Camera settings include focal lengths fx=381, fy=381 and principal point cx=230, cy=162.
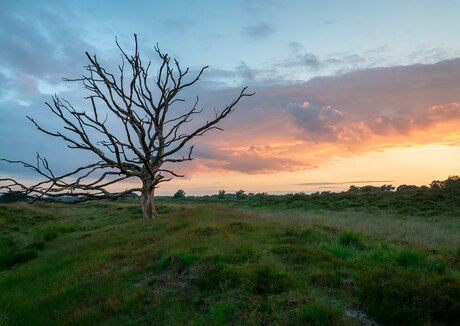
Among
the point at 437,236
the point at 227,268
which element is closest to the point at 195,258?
the point at 227,268

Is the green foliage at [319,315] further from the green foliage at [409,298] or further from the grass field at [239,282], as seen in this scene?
the green foliage at [409,298]

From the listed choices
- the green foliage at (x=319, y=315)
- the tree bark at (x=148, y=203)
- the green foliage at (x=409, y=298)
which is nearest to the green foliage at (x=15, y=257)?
the tree bark at (x=148, y=203)

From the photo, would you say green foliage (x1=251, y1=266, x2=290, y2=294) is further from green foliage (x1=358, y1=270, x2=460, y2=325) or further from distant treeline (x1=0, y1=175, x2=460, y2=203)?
distant treeline (x1=0, y1=175, x2=460, y2=203)

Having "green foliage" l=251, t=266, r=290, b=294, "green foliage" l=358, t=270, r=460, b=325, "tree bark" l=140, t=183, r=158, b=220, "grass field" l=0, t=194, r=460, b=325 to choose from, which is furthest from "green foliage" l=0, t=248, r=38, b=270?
"green foliage" l=358, t=270, r=460, b=325

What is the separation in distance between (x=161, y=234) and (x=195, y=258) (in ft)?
16.1

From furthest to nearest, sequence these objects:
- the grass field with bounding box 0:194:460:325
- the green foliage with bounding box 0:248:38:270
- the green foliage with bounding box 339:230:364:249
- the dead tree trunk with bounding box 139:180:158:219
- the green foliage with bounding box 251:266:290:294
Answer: the dead tree trunk with bounding box 139:180:158:219 < the green foliage with bounding box 0:248:38:270 < the green foliage with bounding box 339:230:364:249 < the green foliage with bounding box 251:266:290:294 < the grass field with bounding box 0:194:460:325

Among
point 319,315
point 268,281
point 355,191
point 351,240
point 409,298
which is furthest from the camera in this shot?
point 355,191

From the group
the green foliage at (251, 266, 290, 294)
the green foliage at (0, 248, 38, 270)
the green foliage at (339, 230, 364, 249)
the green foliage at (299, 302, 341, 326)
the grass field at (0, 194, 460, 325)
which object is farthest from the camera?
the green foliage at (0, 248, 38, 270)

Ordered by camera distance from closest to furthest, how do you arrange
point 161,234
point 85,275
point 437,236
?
point 85,275, point 161,234, point 437,236

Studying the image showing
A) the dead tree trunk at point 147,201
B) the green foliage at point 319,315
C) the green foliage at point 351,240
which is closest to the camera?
the green foliage at point 319,315

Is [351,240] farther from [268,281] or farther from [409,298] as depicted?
[409,298]

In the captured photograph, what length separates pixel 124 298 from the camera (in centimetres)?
766

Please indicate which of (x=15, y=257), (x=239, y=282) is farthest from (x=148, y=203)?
(x=239, y=282)

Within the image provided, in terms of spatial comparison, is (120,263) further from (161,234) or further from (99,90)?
(99,90)
